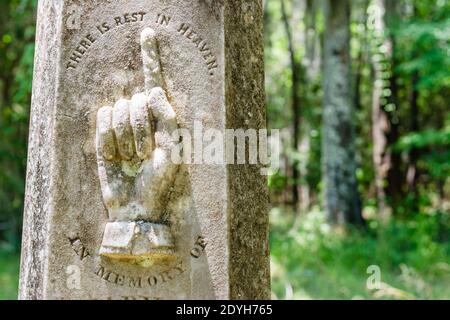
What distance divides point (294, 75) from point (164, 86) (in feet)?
48.8

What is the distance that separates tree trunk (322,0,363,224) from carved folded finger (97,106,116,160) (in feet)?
25.4

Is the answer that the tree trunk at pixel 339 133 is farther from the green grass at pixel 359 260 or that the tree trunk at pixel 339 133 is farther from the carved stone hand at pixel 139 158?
the carved stone hand at pixel 139 158

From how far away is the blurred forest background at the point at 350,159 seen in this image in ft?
26.3

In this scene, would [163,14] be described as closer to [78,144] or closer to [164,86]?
[164,86]

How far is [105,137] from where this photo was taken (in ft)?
9.54

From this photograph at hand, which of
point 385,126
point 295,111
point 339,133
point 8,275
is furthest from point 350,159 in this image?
point 295,111

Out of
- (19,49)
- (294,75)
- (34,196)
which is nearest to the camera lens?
(34,196)

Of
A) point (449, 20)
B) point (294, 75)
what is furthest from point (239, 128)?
point (294, 75)

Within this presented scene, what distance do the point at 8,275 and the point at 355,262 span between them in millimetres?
5557

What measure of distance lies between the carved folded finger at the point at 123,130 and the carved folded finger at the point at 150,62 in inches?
6.8

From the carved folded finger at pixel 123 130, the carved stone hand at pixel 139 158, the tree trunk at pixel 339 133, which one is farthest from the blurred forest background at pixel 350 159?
the carved folded finger at pixel 123 130

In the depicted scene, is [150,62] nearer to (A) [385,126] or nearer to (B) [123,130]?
(B) [123,130]

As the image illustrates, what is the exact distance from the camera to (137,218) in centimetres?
287

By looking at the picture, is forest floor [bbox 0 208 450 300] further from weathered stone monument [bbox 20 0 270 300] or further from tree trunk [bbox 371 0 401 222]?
weathered stone monument [bbox 20 0 270 300]
